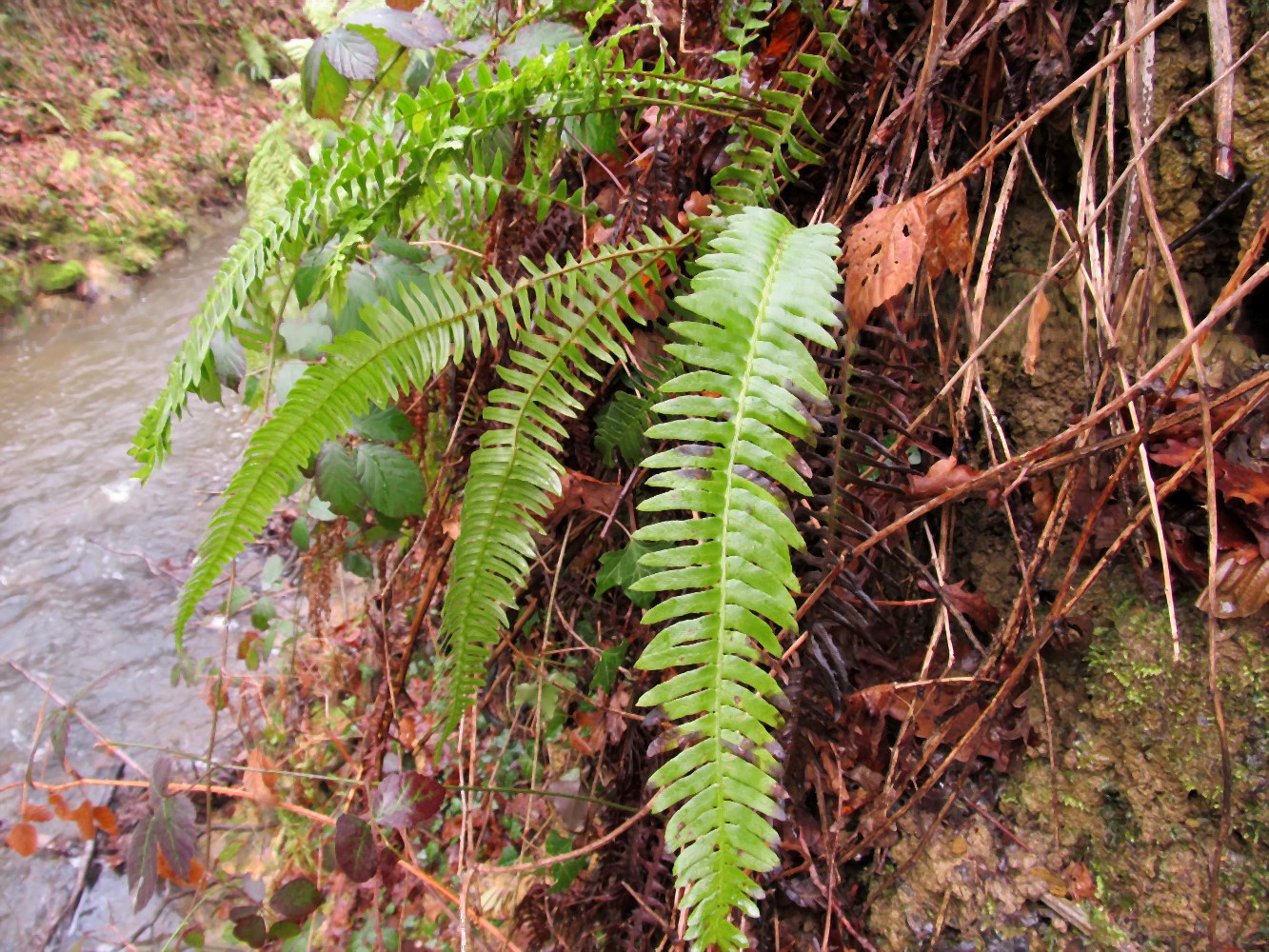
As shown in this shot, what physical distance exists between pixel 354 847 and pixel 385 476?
2.34ft

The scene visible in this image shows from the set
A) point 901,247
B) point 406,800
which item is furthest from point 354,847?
point 901,247

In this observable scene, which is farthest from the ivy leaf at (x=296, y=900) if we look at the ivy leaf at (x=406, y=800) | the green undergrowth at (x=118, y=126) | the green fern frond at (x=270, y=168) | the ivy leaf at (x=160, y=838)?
the green undergrowth at (x=118, y=126)

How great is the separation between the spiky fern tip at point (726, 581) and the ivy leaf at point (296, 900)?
120 centimetres

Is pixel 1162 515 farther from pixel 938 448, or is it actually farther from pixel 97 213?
pixel 97 213

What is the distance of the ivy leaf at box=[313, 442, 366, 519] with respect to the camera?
1.49 m

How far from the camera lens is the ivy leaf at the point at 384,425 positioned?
1.47 meters

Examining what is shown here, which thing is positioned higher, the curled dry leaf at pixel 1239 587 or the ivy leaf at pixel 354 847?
the curled dry leaf at pixel 1239 587

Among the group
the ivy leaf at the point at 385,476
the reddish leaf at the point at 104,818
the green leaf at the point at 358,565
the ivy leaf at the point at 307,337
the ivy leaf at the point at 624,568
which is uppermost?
the ivy leaf at the point at 307,337

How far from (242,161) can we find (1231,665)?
945 cm

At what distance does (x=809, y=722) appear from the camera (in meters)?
1.07

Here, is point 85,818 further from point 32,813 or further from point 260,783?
point 260,783

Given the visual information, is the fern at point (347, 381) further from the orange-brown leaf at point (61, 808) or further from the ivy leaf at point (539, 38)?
the orange-brown leaf at point (61, 808)

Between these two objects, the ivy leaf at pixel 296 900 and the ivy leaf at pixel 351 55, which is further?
the ivy leaf at pixel 296 900

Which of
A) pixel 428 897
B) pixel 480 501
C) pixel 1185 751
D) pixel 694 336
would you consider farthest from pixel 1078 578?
pixel 428 897
